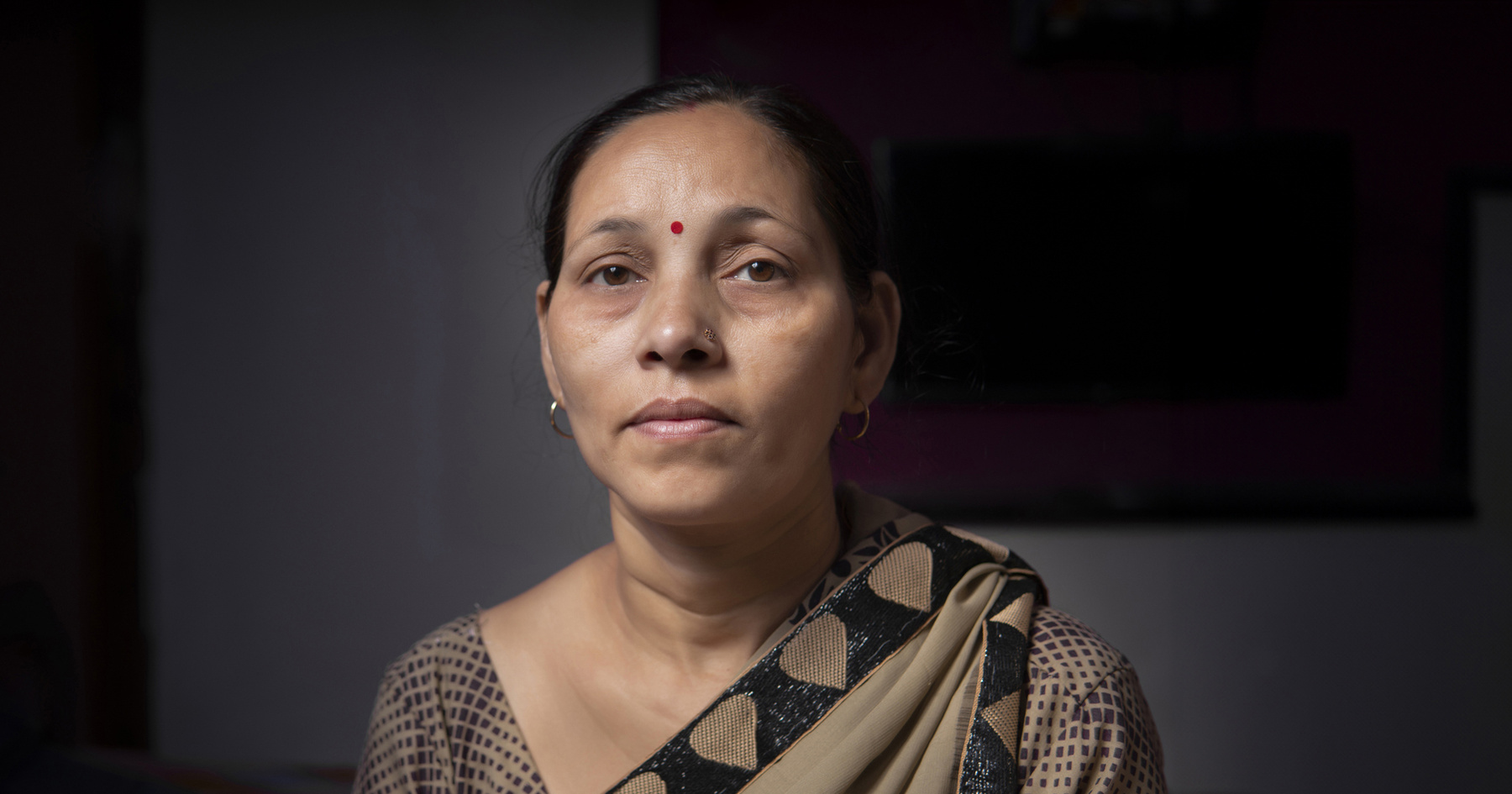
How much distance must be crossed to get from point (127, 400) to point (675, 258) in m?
2.46

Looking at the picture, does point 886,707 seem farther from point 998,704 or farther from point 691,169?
point 691,169

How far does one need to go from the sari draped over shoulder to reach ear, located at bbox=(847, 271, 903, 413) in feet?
0.64

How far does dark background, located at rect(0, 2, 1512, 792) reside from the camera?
273cm

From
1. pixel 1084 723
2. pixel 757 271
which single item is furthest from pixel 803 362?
pixel 1084 723

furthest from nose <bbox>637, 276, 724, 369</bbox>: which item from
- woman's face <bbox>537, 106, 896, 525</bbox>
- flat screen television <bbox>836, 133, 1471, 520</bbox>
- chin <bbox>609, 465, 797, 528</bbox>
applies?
flat screen television <bbox>836, 133, 1471, 520</bbox>

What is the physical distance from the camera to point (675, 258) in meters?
0.98

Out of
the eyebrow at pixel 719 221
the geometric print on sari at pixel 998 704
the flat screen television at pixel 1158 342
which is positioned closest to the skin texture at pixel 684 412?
the eyebrow at pixel 719 221

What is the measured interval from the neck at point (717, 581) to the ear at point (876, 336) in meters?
0.14

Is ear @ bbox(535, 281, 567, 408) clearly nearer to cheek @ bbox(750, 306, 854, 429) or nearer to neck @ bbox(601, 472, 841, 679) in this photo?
neck @ bbox(601, 472, 841, 679)

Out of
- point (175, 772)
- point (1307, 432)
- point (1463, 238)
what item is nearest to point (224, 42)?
point (175, 772)

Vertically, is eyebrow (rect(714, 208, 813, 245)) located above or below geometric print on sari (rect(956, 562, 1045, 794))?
above

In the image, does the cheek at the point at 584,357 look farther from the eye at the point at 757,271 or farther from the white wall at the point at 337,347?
the white wall at the point at 337,347

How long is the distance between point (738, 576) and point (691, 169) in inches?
18.6

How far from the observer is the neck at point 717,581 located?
109cm
